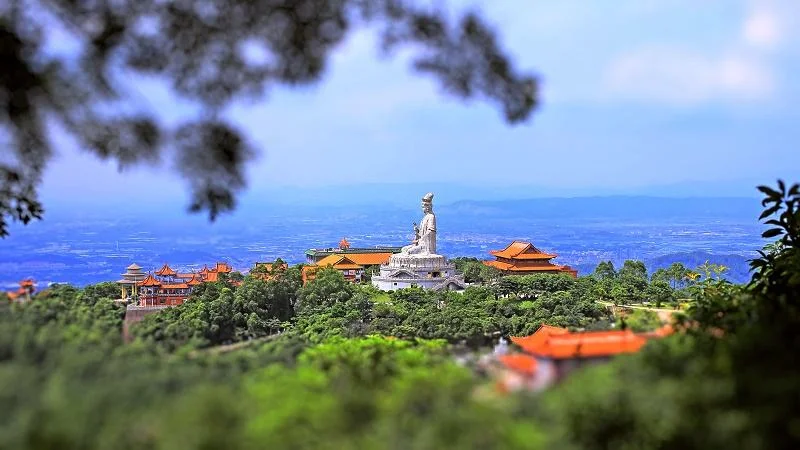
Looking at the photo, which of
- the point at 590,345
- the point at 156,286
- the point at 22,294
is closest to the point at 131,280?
the point at 156,286

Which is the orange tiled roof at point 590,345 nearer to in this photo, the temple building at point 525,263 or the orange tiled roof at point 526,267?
the temple building at point 525,263

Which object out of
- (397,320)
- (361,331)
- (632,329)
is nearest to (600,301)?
(397,320)

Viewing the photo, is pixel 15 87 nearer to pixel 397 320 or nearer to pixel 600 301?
pixel 397 320

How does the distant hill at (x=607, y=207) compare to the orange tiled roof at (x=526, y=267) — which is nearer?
the orange tiled roof at (x=526, y=267)

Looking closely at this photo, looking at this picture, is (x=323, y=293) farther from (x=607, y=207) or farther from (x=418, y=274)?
(x=607, y=207)

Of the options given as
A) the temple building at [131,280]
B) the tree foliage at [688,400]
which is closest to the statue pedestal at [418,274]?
the temple building at [131,280]

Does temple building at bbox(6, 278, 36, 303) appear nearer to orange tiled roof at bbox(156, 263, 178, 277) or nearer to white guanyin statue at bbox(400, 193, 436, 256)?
orange tiled roof at bbox(156, 263, 178, 277)
